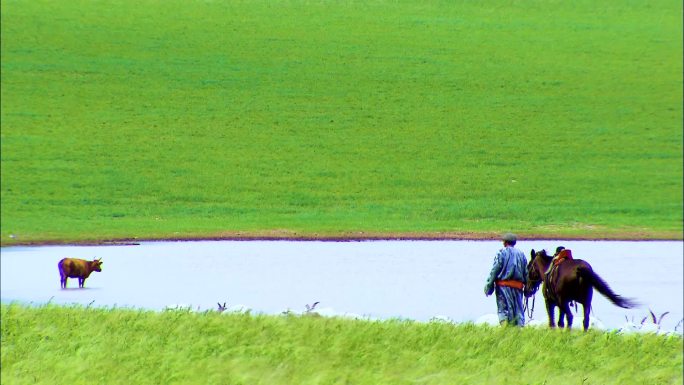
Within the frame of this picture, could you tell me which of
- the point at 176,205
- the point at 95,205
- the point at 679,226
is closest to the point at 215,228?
the point at 176,205

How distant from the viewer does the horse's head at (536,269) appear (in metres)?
12.2

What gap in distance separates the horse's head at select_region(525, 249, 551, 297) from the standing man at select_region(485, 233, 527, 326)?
0.19 feet

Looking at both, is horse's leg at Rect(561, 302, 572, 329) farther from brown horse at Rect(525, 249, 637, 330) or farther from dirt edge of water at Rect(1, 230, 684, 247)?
dirt edge of water at Rect(1, 230, 684, 247)

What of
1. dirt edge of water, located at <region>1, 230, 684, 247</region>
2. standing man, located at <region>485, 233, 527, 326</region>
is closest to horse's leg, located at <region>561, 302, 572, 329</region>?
standing man, located at <region>485, 233, 527, 326</region>

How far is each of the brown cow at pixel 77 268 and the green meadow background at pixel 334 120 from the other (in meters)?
4.04

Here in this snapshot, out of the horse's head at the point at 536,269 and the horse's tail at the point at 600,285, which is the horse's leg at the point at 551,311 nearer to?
the horse's head at the point at 536,269

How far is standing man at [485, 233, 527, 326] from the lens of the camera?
12.1m

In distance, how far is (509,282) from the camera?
1223 centimetres

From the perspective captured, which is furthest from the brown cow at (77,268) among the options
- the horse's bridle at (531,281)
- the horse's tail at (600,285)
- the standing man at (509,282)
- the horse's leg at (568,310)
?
the horse's tail at (600,285)

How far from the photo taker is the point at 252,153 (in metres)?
23.7

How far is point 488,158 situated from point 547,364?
17.2 meters

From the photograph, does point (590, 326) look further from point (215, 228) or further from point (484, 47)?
point (484, 47)

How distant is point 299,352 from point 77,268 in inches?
198

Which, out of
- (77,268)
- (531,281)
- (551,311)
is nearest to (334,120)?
(77,268)
